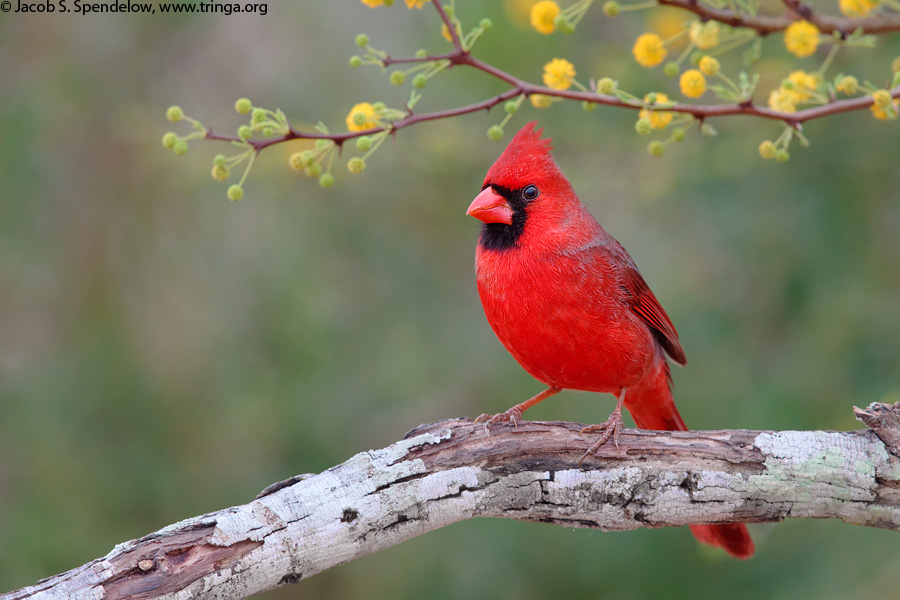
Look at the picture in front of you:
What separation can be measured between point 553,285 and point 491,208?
1.09ft

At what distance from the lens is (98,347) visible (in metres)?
4.51

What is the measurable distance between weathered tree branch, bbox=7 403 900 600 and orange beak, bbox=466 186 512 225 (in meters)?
0.71

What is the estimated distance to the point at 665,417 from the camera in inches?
147

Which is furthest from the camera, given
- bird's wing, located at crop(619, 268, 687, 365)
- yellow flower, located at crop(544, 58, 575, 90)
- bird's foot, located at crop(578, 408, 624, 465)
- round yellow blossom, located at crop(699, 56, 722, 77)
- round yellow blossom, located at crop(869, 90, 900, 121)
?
bird's wing, located at crop(619, 268, 687, 365)

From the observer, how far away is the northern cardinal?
3094 millimetres

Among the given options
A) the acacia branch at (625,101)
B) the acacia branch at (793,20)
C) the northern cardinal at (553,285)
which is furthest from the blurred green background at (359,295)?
the acacia branch at (625,101)

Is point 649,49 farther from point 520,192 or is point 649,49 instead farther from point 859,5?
point 520,192

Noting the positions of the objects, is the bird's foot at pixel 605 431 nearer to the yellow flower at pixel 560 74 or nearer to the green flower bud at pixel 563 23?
the yellow flower at pixel 560 74

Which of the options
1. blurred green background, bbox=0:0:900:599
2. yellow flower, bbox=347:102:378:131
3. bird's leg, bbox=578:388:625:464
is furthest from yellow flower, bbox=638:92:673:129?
blurred green background, bbox=0:0:900:599

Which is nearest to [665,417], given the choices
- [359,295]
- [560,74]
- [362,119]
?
[560,74]

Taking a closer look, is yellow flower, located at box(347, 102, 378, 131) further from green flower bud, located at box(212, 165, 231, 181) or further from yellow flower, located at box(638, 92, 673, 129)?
yellow flower, located at box(638, 92, 673, 129)

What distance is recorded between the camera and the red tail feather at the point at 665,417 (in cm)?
342

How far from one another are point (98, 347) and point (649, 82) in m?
2.78

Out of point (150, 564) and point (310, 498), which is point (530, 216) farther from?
point (150, 564)
